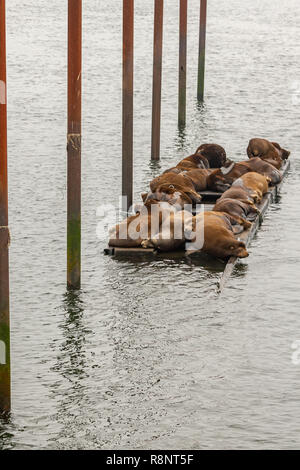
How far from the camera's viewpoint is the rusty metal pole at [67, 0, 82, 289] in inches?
488

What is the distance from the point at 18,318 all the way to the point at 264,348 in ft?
9.04

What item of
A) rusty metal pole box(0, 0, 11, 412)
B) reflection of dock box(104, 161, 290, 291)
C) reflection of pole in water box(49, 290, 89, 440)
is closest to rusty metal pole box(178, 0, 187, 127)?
reflection of dock box(104, 161, 290, 291)

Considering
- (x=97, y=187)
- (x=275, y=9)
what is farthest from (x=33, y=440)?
(x=275, y=9)

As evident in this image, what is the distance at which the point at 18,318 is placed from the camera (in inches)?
497

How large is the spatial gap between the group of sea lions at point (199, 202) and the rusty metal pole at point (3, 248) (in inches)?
202

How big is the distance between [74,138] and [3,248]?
3.46 metres

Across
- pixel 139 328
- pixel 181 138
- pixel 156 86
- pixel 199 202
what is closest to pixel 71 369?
pixel 139 328

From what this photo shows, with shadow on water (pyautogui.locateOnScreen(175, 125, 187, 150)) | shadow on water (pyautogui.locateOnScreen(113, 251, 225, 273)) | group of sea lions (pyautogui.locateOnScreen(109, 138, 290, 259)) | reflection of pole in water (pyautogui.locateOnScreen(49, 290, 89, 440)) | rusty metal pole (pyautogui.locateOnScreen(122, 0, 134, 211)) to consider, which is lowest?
reflection of pole in water (pyautogui.locateOnScreen(49, 290, 89, 440))

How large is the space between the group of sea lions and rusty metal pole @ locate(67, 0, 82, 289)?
1.64 m

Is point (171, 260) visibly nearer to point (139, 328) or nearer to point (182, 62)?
point (139, 328)

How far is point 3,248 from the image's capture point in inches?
378

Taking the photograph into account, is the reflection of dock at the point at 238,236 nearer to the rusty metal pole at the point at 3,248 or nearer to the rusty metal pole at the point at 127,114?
the rusty metal pole at the point at 127,114

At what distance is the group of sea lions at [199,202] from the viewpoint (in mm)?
14641

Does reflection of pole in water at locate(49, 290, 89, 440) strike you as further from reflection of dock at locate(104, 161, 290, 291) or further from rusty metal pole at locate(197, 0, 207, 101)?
rusty metal pole at locate(197, 0, 207, 101)
